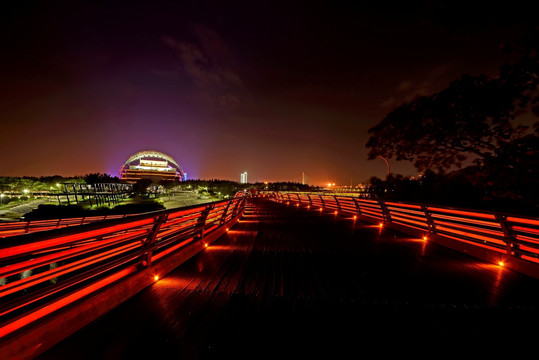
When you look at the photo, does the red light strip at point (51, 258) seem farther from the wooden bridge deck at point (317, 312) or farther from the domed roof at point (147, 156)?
the domed roof at point (147, 156)

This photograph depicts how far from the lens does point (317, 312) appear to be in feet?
9.38

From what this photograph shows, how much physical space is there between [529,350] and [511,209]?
10672mm

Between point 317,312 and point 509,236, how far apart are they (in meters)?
4.51

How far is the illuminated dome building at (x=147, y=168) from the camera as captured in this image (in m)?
133

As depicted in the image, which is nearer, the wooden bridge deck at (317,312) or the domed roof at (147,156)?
the wooden bridge deck at (317,312)

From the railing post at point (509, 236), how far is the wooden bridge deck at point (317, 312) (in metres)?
0.42

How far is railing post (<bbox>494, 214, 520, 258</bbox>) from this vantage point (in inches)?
170

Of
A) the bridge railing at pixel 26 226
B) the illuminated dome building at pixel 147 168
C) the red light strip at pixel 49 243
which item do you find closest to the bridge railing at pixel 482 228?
the red light strip at pixel 49 243

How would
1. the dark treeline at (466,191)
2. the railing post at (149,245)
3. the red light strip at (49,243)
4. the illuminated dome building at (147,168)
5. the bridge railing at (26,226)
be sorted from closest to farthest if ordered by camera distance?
1. the red light strip at (49,243)
2. the railing post at (149,245)
3. the dark treeline at (466,191)
4. the bridge railing at (26,226)
5. the illuminated dome building at (147,168)

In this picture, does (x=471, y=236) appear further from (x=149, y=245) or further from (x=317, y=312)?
(x=149, y=245)

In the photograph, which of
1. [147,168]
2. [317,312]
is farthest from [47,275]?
[147,168]

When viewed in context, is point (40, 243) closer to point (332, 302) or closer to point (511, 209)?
point (332, 302)

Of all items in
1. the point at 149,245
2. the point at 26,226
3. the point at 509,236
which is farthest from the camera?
the point at 26,226

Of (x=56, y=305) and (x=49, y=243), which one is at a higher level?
(x=49, y=243)
